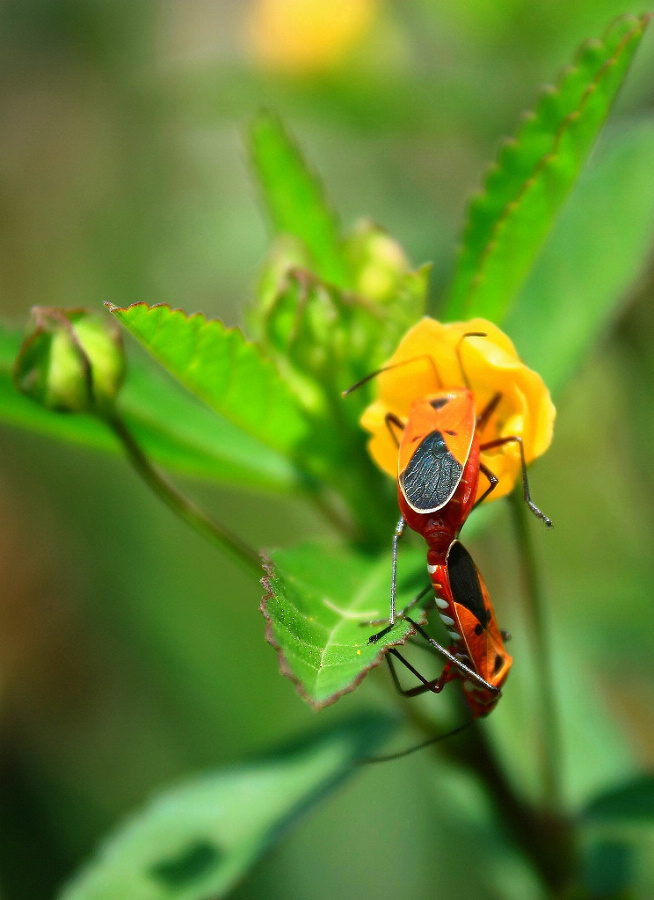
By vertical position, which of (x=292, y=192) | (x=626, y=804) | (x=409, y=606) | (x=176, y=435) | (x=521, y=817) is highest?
(x=292, y=192)

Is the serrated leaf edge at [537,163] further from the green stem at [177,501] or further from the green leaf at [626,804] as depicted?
the green leaf at [626,804]

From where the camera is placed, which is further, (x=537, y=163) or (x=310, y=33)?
(x=310, y=33)

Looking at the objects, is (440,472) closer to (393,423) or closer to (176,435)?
(393,423)

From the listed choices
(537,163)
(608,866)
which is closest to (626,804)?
(608,866)

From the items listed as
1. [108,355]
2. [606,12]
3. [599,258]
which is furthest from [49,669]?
[606,12]

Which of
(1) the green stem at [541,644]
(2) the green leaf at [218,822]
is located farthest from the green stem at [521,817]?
(2) the green leaf at [218,822]

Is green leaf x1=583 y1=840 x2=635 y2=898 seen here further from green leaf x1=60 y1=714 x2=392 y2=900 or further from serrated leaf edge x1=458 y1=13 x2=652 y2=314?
serrated leaf edge x1=458 y1=13 x2=652 y2=314
